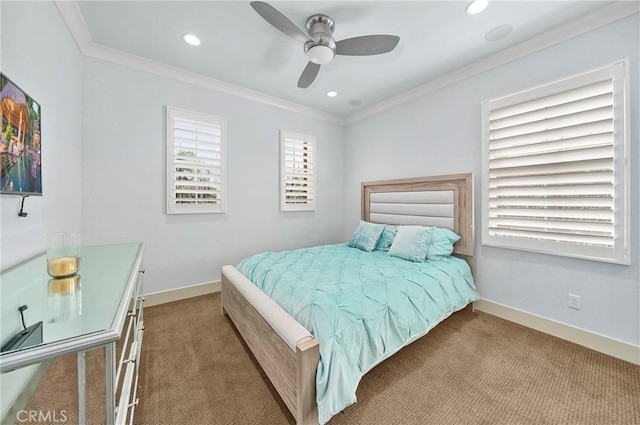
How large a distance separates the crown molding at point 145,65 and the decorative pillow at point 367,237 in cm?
220

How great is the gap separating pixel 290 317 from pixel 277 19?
2091 millimetres

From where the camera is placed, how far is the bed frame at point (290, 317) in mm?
1324

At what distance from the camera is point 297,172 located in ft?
13.5

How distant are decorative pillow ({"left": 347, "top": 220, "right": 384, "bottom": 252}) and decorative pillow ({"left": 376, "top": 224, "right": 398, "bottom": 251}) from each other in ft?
0.22

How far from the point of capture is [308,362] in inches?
51.4

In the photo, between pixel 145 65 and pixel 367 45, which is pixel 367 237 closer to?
pixel 367 45

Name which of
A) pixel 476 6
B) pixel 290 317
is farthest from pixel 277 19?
pixel 290 317

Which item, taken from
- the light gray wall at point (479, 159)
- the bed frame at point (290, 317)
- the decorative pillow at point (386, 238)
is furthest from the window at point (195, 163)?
the light gray wall at point (479, 159)

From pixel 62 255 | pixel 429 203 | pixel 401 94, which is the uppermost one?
pixel 401 94

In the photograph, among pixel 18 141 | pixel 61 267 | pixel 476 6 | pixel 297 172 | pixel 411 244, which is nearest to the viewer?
pixel 61 267

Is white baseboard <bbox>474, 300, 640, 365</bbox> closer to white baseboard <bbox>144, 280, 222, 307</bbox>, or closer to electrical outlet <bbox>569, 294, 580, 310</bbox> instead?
electrical outlet <bbox>569, 294, 580, 310</bbox>

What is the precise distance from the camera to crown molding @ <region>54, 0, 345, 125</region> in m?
2.11

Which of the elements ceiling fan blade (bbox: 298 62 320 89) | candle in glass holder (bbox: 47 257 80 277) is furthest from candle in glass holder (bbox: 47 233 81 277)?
ceiling fan blade (bbox: 298 62 320 89)

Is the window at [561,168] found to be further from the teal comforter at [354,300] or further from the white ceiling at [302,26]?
the teal comforter at [354,300]
